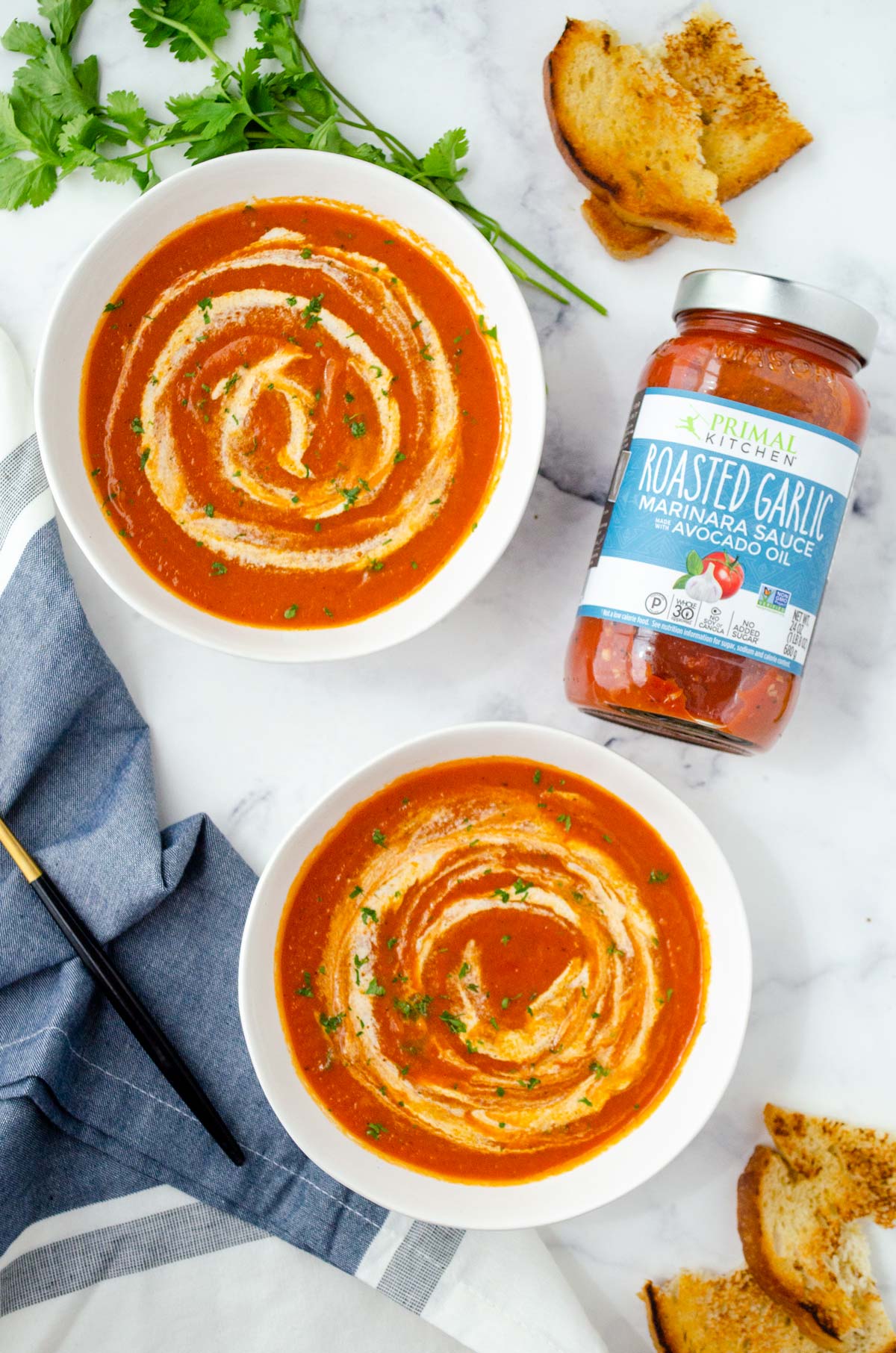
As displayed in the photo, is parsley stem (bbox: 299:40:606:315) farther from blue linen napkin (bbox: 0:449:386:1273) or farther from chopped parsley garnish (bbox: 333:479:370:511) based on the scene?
blue linen napkin (bbox: 0:449:386:1273)

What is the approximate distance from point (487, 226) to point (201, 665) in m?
1.30

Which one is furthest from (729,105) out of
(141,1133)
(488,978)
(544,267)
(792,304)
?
(141,1133)

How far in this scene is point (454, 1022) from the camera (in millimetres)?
2494

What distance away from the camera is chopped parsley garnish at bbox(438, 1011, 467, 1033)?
8.18ft

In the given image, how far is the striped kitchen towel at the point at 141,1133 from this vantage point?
252cm

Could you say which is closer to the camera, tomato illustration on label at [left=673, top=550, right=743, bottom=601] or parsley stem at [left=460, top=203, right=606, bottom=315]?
tomato illustration on label at [left=673, top=550, right=743, bottom=601]

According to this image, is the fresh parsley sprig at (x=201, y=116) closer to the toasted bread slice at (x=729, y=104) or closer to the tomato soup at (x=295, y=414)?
the tomato soup at (x=295, y=414)

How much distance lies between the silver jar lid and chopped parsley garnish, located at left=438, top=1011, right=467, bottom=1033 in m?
1.69

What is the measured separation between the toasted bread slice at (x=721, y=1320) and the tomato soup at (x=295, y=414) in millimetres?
1877

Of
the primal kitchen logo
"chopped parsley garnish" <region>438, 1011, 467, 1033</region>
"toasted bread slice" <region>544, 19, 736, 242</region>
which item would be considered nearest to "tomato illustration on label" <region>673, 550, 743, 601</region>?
the primal kitchen logo

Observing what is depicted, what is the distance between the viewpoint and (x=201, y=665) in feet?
8.86

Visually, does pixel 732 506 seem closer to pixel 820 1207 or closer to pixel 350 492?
pixel 350 492

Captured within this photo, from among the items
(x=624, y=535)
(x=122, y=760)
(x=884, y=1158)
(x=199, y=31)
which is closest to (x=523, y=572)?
(x=624, y=535)

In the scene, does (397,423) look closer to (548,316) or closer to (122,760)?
(548,316)
